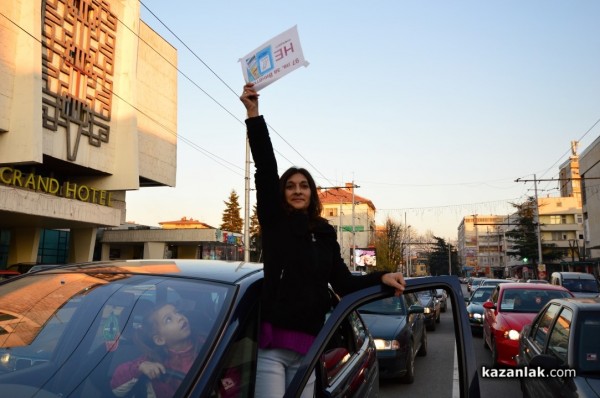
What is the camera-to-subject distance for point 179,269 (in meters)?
2.63

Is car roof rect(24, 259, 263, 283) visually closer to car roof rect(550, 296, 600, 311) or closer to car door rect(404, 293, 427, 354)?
car roof rect(550, 296, 600, 311)

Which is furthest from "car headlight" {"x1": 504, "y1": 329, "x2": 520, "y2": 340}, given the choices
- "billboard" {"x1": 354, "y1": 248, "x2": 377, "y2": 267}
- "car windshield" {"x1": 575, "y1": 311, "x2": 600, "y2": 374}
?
"billboard" {"x1": 354, "y1": 248, "x2": 377, "y2": 267}

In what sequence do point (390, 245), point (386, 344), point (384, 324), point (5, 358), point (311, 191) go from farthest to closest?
point (390, 245)
point (384, 324)
point (386, 344)
point (311, 191)
point (5, 358)

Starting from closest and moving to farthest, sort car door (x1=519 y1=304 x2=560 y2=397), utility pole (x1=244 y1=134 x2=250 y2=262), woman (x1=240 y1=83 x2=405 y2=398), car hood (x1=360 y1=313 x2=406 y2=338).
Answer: woman (x1=240 y1=83 x2=405 y2=398) → car door (x1=519 y1=304 x2=560 y2=397) → car hood (x1=360 y1=313 x2=406 y2=338) → utility pole (x1=244 y1=134 x2=250 y2=262)

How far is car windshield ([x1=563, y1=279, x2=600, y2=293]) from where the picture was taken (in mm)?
16625

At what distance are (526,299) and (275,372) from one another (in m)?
8.57

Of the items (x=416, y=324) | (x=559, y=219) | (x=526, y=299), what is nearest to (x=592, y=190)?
(x=559, y=219)

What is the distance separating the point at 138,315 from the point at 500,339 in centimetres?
711

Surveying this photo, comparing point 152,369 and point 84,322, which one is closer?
point 152,369

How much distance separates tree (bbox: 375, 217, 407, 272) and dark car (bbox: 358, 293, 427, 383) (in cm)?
6027

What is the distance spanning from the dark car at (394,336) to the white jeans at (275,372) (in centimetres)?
421

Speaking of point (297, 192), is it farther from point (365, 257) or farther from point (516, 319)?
point (365, 257)

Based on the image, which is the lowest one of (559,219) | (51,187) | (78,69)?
(51,187)

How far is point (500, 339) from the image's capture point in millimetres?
7957
